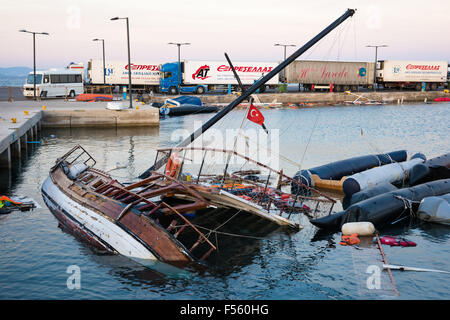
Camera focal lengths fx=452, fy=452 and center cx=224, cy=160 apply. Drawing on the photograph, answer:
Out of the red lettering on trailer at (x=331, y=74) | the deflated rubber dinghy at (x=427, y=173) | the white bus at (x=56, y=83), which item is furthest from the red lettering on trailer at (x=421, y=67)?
the deflated rubber dinghy at (x=427, y=173)

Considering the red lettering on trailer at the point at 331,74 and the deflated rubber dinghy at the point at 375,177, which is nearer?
the deflated rubber dinghy at the point at 375,177

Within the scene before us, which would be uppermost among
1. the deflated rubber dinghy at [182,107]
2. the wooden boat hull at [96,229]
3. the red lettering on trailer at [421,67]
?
the red lettering on trailer at [421,67]

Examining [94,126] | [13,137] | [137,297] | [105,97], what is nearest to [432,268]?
[137,297]

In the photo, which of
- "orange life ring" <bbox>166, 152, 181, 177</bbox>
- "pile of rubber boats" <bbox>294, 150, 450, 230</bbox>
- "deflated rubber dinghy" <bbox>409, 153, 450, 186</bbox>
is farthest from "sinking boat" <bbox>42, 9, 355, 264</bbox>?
"deflated rubber dinghy" <bbox>409, 153, 450, 186</bbox>

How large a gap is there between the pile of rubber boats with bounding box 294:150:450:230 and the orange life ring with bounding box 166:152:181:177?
232 inches

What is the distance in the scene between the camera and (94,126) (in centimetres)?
4666

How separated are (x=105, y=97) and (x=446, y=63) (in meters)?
70.2

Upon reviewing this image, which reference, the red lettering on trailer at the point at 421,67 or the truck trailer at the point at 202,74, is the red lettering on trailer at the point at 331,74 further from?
the red lettering on trailer at the point at 421,67

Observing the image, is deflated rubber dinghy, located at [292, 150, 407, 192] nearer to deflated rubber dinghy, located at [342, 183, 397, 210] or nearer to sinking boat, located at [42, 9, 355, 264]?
sinking boat, located at [42, 9, 355, 264]

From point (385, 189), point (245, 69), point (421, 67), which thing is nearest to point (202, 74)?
point (245, 69)

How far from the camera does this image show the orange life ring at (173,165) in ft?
58.3

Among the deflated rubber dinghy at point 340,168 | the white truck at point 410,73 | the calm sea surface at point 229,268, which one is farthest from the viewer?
the white truck at point 410,73

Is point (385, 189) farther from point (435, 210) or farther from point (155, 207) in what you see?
point (155, 207)
